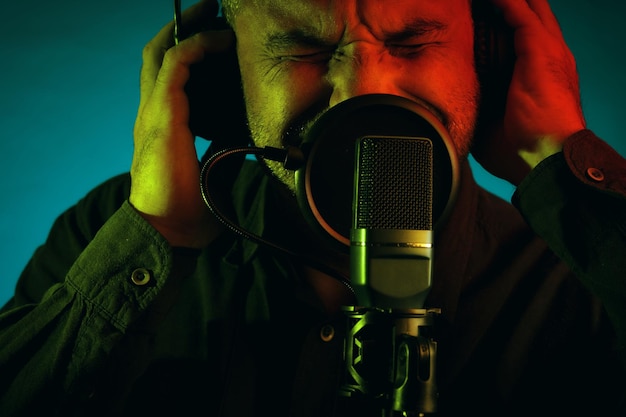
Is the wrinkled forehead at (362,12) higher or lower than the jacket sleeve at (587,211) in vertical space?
higher

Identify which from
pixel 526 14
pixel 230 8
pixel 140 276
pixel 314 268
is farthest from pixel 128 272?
pixel 526 14

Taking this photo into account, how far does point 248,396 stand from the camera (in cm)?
127

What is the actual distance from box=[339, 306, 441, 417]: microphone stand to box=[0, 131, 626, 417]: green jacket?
1.63ft

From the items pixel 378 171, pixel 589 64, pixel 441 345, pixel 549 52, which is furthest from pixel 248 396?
pixel 589 64

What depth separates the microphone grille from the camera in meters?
0.70

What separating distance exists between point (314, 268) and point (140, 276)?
393mm

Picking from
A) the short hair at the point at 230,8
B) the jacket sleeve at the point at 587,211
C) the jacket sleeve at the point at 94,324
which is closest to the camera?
the jacket sleeve at the point at 587,211

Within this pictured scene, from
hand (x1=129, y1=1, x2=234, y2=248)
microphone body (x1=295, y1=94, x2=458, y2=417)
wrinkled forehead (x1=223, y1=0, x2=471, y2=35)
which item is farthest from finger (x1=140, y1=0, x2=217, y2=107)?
microphone body (x1=295, y1=94, x2=458, y2=417)

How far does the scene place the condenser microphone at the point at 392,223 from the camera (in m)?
0.68

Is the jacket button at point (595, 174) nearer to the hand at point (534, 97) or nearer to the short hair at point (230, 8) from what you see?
the hand at point (534, 97)

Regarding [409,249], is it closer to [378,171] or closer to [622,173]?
[378,171]

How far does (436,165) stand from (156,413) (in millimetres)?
914

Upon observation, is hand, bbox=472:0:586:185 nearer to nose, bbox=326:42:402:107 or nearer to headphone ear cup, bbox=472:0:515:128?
headphone ear cup, bbox=472:0:515:128

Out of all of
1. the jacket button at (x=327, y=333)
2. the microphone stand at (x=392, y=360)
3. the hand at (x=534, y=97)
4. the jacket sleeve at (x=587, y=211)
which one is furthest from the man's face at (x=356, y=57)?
the microphone stand at (x=392, y=360)
